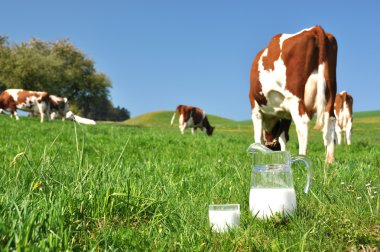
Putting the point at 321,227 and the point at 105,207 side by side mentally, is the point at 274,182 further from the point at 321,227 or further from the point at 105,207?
the point at 105,207

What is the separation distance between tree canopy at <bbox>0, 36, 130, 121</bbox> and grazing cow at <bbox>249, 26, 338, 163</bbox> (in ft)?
138

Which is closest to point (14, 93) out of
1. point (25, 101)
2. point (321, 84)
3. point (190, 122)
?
point (25, 101)

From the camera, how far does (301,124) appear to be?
7.12 meters

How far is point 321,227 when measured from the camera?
286 cm

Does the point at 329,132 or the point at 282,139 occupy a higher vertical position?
the point at 329,132

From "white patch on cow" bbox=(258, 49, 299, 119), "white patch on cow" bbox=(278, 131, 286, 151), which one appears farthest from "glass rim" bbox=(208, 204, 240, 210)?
"white patch on cow" bbox=(278, 131, 286, 151)

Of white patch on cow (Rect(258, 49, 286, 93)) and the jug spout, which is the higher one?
white patch on cow (Rect(258, 49, 286, 93))

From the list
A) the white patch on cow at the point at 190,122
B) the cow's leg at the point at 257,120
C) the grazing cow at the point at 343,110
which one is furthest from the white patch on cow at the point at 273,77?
the white patch on cow at the point at 190,122

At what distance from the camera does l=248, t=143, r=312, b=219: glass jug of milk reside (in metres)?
3.12

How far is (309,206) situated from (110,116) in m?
91.7

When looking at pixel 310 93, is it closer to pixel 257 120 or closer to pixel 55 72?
pixel 257 120

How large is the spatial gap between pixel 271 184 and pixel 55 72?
51.3 m

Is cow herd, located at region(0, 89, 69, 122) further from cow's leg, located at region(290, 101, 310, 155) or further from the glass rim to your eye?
the glass rim

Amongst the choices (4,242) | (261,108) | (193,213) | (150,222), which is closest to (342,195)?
(193,213)
